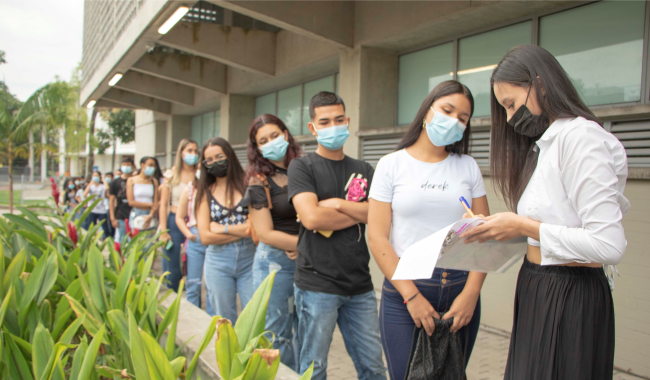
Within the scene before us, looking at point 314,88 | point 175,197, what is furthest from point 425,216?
point 314,88

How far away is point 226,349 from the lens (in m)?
1.56

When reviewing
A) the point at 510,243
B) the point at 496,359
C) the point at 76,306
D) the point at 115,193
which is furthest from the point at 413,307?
the point at 115,193

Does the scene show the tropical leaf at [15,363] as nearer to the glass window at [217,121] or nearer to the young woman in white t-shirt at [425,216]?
the young woman in white t-shirt at [425,216]

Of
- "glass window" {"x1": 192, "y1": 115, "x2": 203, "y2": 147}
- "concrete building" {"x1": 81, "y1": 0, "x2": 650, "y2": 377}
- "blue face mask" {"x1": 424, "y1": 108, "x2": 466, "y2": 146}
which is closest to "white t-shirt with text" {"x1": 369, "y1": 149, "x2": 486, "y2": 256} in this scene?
"blue face mask" {"x1": 424, "y1": 108, "x2": 466, "y2": 146}

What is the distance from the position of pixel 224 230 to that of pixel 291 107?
247 inches

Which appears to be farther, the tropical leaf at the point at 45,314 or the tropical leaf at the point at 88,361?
the tropical leaf at the point at 45,314

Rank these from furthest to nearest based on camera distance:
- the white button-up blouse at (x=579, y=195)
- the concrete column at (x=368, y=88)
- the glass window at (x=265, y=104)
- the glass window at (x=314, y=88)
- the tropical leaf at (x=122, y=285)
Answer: the glass window at (x=265, y=104) → the glass window at (x=314, y=88) → the concrete column at (x=368, y=88) → the tropical leaf at (x=122, y=285) → the white button-up blouse at (x=579, y=195)

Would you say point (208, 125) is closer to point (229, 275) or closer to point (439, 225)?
point (229, 275)

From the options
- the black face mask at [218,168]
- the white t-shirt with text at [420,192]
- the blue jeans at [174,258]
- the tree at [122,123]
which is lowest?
the blue jeans at [174,258]

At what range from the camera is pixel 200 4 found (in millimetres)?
8031

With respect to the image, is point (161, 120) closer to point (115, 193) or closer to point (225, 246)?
point (115, 193)

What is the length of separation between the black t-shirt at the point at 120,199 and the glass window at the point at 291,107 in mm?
3381

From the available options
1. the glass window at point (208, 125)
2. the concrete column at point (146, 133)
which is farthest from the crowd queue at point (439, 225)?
the concrete column at point (146, 133)

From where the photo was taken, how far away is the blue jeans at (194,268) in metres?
4.43
